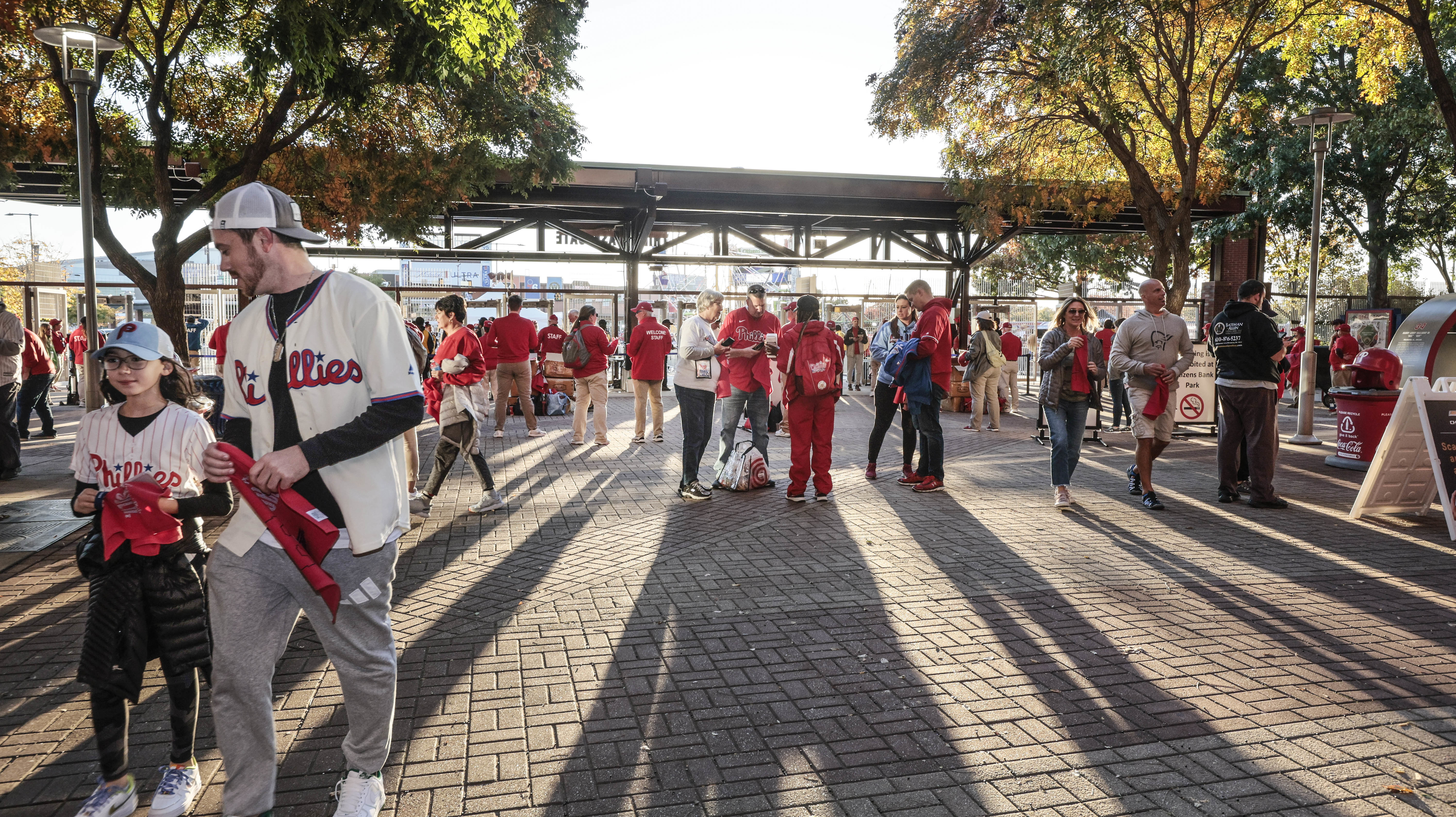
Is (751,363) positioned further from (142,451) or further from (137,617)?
(137,617)

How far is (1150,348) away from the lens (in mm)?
7926

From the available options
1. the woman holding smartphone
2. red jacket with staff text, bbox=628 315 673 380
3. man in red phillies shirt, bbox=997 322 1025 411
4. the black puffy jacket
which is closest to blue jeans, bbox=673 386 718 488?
the woman holding smartphone

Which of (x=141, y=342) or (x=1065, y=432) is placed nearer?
(x=141, y=342)

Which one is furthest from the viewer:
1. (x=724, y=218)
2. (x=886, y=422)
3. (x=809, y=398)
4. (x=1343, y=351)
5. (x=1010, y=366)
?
(x=724, y=218)

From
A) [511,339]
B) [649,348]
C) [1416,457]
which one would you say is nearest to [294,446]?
[1416,457]

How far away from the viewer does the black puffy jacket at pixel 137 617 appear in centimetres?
289

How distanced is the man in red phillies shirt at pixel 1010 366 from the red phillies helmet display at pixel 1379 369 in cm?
567

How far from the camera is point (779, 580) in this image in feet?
18.6

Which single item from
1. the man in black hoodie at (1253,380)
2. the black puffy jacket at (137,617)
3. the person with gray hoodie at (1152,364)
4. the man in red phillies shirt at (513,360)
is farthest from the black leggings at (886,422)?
the black puffy jacket at (137,617)

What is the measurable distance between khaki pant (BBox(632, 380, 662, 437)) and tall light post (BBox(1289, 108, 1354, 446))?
8.52 meters

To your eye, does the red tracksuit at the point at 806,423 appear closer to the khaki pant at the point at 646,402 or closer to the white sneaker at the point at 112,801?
the khaki pant at the point at 646,402

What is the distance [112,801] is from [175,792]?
186 mm

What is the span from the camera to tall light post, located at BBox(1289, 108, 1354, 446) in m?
12.6

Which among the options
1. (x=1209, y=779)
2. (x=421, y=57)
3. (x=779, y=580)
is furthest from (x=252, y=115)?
(x=1209, y=779)
